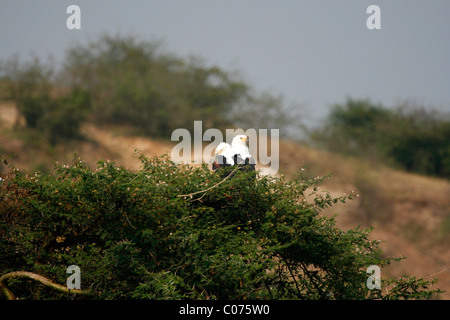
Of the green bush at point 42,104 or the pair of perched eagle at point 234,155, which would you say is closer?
the pair of perched eagle at point 234,155

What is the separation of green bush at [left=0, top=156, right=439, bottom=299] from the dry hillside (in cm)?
1955

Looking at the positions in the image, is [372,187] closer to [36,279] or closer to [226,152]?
[226,152]

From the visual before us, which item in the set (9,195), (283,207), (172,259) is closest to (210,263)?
(172,259)

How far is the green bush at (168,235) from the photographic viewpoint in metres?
6.15

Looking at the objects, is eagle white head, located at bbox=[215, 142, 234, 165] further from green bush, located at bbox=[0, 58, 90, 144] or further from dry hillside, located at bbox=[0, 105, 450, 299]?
green bush, located at bbox=[0, 58, 90, 144]

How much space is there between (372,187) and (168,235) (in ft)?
85.9

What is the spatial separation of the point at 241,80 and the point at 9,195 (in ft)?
90.7

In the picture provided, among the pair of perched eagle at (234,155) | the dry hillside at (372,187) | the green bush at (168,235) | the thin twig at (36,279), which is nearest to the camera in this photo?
the thin twig at (36,279)

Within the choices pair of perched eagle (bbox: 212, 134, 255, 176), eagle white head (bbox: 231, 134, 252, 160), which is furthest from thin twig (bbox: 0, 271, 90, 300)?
eagle white head (bbox: 231, 134, 252, 160)

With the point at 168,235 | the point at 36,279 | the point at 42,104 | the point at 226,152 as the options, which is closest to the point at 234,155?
the point at 226,152

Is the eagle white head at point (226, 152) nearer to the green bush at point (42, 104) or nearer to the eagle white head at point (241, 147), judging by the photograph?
the eagle white head at point (241, 147)

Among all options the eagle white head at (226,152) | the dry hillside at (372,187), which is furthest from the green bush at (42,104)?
the eagle white head at (226,152)

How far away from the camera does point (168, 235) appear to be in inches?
253

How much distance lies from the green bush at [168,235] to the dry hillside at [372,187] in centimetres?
1955
